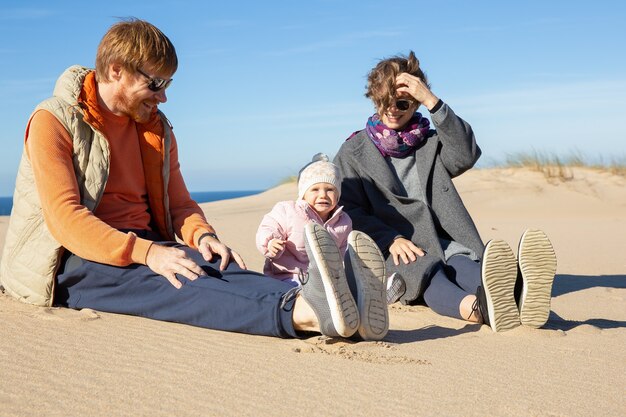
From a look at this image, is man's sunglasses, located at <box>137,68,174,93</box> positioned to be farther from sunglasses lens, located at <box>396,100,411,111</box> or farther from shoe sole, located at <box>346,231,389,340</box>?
sunglasses lens, located at <box>396,100,411,111</box>

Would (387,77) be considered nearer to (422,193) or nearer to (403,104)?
(403,104)

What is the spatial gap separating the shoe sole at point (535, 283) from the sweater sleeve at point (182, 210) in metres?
1.83

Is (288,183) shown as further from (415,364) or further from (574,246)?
(415,364)

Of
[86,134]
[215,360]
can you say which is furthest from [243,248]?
[215,360]

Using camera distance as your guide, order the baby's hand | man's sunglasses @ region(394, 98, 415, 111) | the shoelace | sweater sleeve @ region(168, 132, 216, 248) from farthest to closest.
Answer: man's sunglasses @ region(394, 98, 415, 111) < the baby's hand < sweater sleeve @ region(168, 132, 216, 248) < the shoelace

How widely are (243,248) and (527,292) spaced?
5.28 m

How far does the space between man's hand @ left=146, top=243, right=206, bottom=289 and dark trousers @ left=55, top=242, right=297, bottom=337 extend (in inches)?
1.7

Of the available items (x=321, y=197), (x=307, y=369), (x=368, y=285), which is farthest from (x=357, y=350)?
(x=321, y=197)

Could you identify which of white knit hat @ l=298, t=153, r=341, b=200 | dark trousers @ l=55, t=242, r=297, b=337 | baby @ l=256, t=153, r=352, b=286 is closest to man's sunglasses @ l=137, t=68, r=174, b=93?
dark trousers @ l=55, t=242, r=297, b=337

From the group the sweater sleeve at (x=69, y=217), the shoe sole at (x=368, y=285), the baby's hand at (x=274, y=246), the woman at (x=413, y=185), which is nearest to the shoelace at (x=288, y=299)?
the shoe sole at (x=368, y=285)

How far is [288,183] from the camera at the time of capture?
21.6m

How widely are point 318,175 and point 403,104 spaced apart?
833mm

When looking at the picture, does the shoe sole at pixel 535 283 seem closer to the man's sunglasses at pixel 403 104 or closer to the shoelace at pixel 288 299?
the shoelace at pixel 288 299

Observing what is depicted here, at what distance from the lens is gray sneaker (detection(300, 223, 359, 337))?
362 cm
